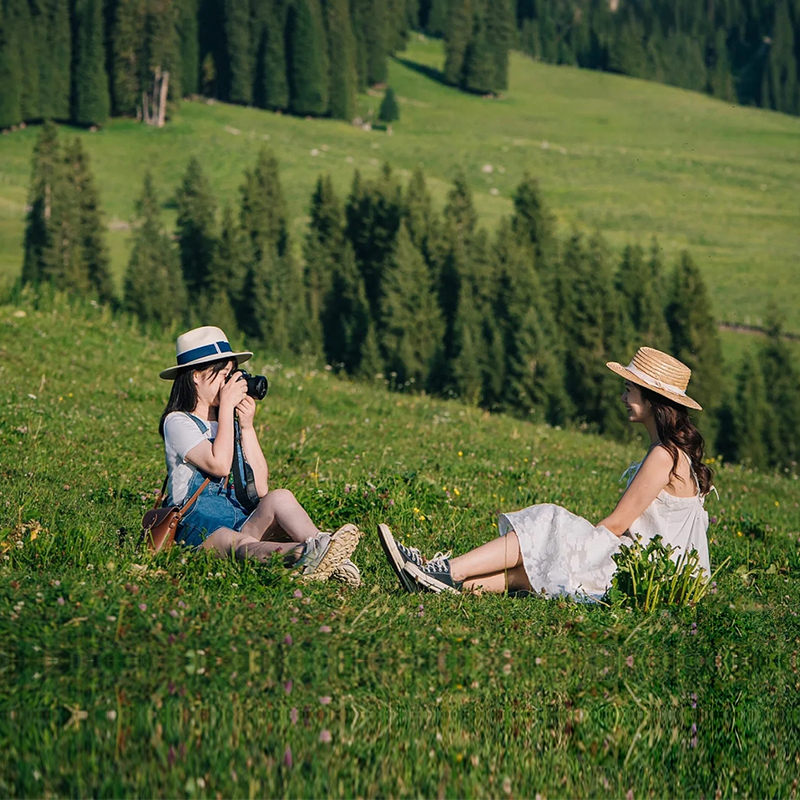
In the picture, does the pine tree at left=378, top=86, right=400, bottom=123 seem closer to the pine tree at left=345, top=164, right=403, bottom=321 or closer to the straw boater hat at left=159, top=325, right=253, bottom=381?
the pine tree at left=345, top=164, right=403, bottom=321

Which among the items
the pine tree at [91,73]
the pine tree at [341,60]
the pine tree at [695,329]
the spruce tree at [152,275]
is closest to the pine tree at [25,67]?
the pine tree at [91,73]

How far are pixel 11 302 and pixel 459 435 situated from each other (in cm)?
1009

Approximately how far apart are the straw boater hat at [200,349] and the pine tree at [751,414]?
165 ft

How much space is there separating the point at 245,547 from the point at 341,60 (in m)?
146

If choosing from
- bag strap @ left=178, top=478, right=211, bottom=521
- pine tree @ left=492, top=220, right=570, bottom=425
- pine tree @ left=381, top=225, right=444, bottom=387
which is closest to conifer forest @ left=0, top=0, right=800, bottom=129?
pine tree @ left=381, top=225, right=444, bottom=387

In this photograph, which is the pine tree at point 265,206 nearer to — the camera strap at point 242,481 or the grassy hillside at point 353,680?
the camera strap at point 242,481

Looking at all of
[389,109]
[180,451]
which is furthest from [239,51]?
[180,451]

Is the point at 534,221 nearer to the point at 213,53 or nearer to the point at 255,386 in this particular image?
the point at 255,386

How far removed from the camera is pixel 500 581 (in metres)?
8.17

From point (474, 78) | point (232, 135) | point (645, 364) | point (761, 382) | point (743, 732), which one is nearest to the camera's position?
point (743, 732)

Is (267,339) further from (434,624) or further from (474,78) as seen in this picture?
(474,78)

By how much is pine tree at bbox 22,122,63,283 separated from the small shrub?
66.5 meters

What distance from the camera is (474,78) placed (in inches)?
6344

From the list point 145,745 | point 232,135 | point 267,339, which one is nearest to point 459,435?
point 145,745
